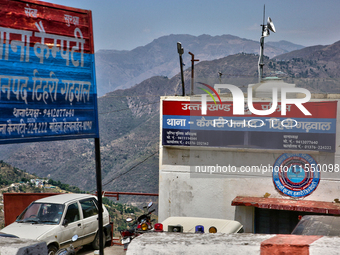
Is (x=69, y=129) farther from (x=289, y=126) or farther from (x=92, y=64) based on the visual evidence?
(x=289, y=126)

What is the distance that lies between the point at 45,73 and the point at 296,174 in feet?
28.6

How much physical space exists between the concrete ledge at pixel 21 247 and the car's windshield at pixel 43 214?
6.58 meters

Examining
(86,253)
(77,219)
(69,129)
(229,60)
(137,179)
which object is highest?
(229,60)

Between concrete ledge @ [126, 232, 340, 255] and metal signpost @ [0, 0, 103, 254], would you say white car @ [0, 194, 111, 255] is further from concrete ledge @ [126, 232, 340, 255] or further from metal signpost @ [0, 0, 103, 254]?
concrete ledge @ [126, 232, 340, 255]

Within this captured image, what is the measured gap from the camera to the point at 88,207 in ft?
33.7

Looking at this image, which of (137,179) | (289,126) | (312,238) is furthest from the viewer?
(137,179)

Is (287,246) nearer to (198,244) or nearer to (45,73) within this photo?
(198,244)

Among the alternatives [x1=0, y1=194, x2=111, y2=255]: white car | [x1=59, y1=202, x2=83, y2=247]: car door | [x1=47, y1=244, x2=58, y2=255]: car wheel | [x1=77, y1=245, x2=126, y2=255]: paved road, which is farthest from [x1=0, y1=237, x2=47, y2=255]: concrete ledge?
[x1=77, y1=245, x2=126, y2=255]: paved road

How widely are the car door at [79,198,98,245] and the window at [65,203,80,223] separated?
0.70 feet

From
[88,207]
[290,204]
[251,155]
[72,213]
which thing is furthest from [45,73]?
[290,204]

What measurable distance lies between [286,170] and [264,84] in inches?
123

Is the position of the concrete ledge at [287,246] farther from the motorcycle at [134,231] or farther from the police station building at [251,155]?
the police station building at [251,155]

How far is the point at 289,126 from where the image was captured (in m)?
11.4

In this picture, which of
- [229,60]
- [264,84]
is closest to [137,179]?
[264,84]
